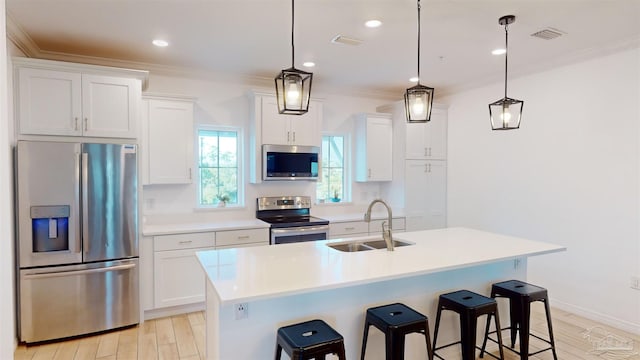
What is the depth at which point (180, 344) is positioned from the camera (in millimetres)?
3148

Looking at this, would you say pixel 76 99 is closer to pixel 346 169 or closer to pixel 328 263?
pixel 328 263

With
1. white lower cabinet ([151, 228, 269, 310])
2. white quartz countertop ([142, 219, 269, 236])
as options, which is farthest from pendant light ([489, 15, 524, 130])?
white lower cabinet ([151, 228, 269, 310])

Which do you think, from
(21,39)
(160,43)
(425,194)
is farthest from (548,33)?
(21,39)

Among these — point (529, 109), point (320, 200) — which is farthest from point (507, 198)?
point (320, 200)

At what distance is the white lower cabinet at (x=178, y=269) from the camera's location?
3650 mm

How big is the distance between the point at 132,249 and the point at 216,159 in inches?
60.7

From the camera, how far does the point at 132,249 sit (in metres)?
3.44

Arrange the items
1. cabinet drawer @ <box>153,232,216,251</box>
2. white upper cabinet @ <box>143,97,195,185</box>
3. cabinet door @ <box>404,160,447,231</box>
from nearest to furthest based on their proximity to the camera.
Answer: cabinet drawer @ <box>153,232,216,251</box>
white upper cabinet @ <box>143,97,195,185</box>
cabinet door @ <box>404,160,447,231</box>

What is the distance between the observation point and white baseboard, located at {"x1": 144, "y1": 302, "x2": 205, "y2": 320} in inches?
145

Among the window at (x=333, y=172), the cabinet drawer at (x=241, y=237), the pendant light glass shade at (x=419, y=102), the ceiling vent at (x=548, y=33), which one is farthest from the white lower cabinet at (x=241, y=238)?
the ceiling vent at (x=548, y=33)

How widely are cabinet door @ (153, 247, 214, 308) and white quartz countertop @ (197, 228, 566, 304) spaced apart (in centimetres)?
136

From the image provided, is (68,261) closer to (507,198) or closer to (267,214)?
(267,214)

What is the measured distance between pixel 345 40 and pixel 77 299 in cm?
330

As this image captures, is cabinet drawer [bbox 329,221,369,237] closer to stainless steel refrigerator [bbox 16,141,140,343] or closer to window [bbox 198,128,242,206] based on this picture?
window [bbox 198,128,242,206]
